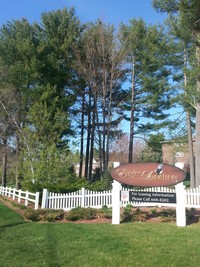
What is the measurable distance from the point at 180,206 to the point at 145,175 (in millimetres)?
1494

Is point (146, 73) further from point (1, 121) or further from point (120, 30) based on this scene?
point (1, 121)

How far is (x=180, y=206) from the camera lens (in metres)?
9.20

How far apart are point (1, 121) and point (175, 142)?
16140 mm

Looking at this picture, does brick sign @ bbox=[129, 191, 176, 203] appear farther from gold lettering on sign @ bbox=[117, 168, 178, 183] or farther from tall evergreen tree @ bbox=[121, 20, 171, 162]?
tall evergreen tree @ bbox=[121, 20, 171, 162]

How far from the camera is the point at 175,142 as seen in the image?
23719 millimetres

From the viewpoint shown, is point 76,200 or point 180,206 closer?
point 180,206

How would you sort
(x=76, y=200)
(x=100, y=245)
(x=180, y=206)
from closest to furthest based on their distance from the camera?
(x=100, y=245) → (x=180, y=206) → (x=76, y=200)

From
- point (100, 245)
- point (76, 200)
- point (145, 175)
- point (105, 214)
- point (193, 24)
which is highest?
point (193, 24)

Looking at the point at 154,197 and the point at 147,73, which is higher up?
the point at 147,73

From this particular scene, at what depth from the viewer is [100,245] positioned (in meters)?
6.64

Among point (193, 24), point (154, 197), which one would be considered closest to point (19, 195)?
point (154, 197)

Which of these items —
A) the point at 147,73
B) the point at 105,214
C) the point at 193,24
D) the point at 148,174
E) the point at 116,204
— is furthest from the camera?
the point at 147,73

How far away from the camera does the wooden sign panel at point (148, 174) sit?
970cm

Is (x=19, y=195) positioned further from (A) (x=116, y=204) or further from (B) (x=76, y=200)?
(A) (x=116, y=204)
